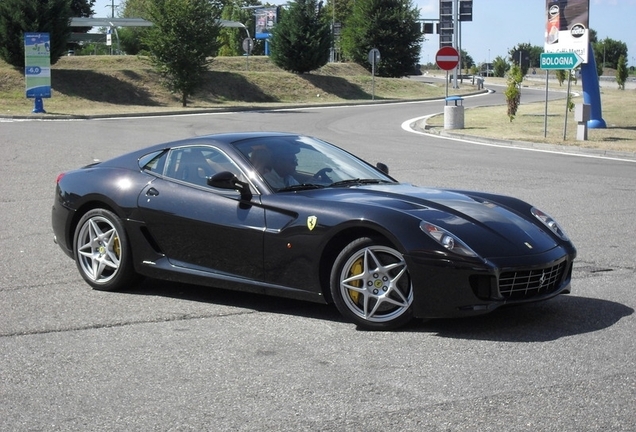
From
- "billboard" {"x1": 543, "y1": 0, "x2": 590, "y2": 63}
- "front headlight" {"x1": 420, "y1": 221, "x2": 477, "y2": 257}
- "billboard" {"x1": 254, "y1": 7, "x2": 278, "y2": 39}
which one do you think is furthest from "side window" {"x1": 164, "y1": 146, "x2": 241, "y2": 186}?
"billboard" {"x1": 254, "y1": 7, "x2": 278, "y2": 39}

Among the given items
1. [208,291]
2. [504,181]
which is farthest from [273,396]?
[504,181]

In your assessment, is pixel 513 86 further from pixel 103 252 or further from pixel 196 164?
pixel 103 252

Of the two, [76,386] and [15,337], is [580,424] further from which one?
[15,337]

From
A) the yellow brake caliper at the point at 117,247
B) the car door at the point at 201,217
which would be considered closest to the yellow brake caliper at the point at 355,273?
the car door at the point at 201,217

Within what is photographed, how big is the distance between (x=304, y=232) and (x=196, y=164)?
127 centimetres

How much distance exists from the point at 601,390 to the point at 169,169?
3704 millimetres

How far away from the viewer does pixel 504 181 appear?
583 inches

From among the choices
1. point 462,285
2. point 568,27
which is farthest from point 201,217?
point 568,27

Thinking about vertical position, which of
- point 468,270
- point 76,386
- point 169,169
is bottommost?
point 76,386

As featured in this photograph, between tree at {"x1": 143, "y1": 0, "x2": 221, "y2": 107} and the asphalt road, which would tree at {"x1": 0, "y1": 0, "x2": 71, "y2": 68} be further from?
the asphalt road

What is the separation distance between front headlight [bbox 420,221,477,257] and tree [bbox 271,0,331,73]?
5171 cm

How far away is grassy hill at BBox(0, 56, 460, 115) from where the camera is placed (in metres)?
41.6

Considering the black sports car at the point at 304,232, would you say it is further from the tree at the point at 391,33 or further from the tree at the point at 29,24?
the tree at the point at 391,33

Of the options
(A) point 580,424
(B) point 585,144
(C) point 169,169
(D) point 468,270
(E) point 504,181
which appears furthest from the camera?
(B) point 585,144
